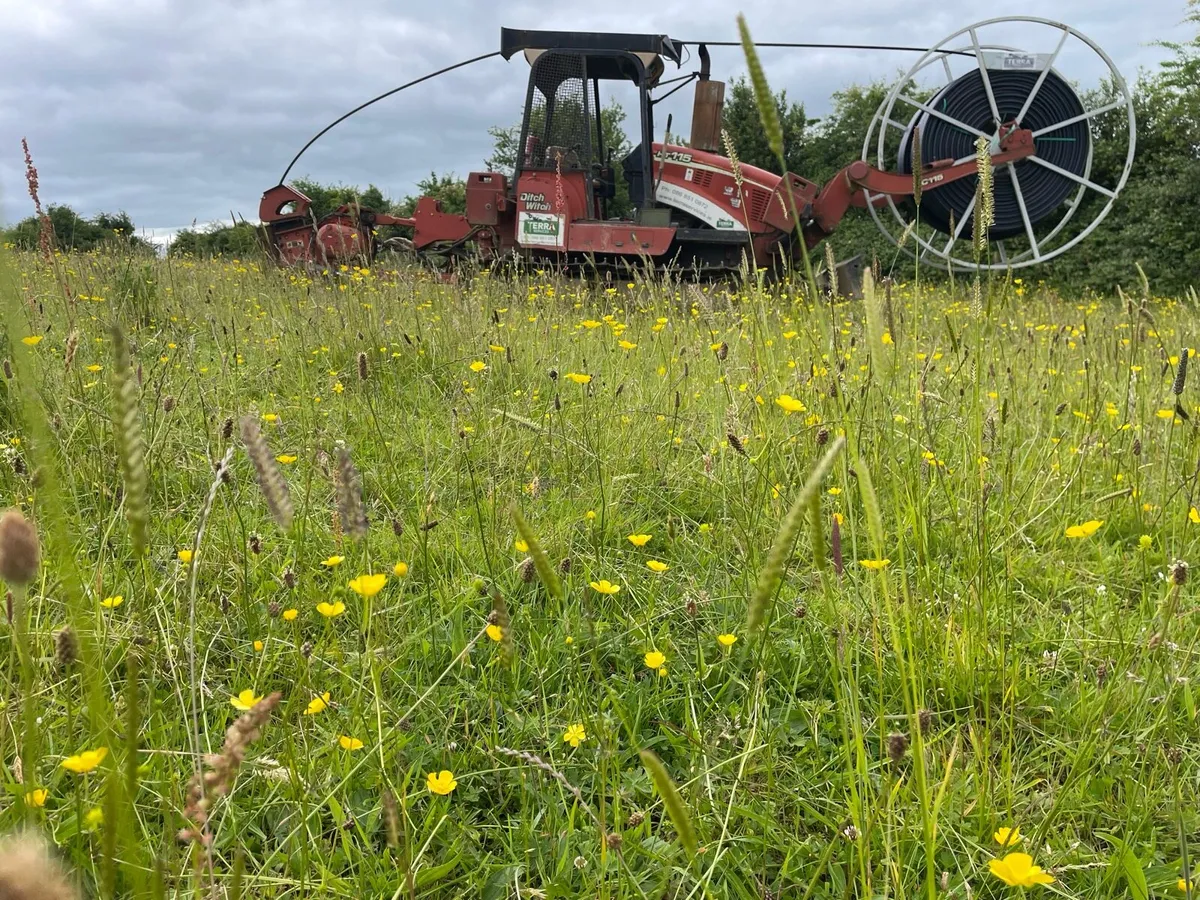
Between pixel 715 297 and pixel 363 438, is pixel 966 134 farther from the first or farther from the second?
pixel 363 438

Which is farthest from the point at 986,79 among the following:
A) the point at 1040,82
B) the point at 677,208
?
the point at 677,208

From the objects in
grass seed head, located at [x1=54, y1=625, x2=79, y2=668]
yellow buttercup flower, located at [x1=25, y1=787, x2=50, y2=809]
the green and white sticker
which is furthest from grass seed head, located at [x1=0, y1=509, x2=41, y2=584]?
the green and white sticker

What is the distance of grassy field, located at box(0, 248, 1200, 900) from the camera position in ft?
2.89

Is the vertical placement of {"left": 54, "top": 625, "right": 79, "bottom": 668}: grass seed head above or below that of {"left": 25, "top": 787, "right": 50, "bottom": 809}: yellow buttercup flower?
above

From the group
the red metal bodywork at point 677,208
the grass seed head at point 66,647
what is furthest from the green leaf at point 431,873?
the red metal bodywork at point 677,208

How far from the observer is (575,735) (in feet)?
3.84

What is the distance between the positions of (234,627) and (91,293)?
3.98 m

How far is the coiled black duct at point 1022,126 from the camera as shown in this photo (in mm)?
8078

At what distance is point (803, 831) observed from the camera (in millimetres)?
1131

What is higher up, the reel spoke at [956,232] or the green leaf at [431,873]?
the reel spoke at [956,232]

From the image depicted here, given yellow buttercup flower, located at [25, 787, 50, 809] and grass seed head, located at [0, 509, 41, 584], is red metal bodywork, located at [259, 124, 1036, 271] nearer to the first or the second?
yellow buttercup flower, located at [25, 787, 50, 809]

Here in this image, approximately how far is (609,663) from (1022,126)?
9088 millimetres

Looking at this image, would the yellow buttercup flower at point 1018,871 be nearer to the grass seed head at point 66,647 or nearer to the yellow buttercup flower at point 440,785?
the yellow buttercup flower at point 440,785

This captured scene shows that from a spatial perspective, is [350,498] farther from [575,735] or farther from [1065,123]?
[1065,123]
